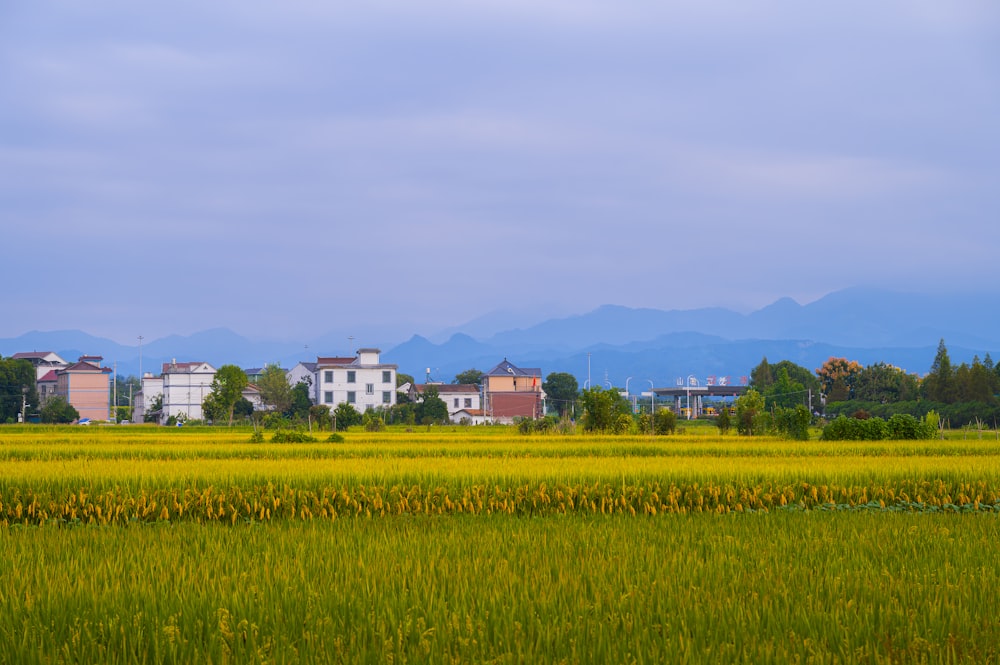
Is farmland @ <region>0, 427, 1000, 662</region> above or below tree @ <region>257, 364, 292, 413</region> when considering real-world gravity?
below

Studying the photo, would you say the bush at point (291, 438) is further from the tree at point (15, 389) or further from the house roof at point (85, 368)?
the house roof at point (85, 368)

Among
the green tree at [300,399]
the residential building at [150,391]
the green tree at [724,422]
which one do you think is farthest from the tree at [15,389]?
the green tree at [724,422]

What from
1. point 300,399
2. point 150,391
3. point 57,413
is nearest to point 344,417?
point 300,399

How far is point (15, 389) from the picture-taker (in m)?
79.8

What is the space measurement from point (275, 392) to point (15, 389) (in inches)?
870

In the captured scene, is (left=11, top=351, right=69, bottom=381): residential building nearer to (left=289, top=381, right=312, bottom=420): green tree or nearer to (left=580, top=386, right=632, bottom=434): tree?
(left=289, top=381, right=312, bottom=420): green tree

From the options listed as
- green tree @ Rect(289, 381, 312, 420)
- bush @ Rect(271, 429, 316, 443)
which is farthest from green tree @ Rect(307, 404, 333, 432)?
green tree @ Rect(289, 381, 312, 420)

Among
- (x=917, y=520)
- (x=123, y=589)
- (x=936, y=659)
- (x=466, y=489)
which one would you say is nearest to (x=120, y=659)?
(x=123, y=589)

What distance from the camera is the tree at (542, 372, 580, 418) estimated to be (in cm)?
9962

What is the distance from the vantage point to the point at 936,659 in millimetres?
4586

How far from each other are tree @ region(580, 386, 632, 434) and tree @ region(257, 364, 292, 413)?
4906 cm

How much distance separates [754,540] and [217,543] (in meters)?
4.96

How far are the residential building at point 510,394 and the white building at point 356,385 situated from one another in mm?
11748

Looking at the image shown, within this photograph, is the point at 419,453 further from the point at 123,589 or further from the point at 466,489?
the point at 123,589
